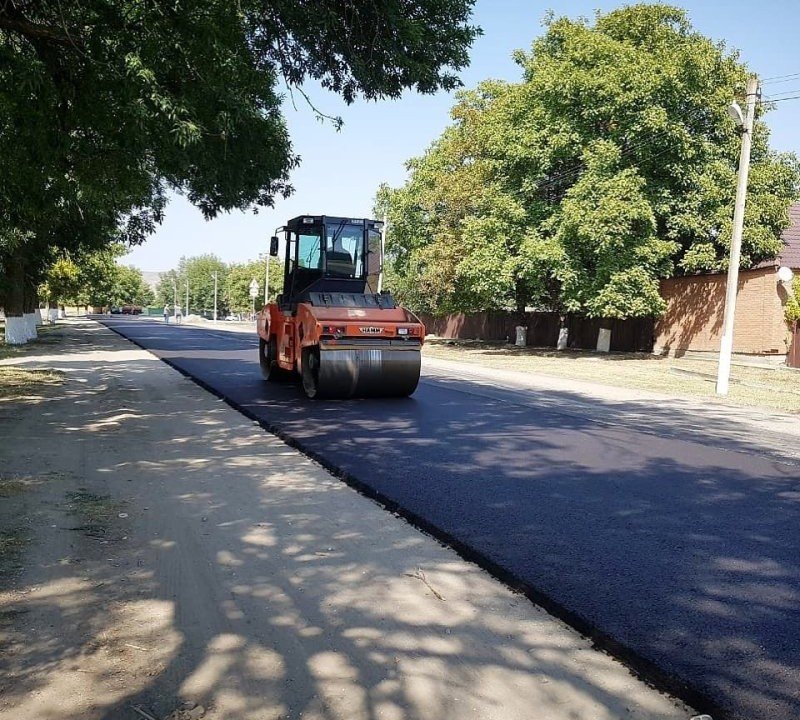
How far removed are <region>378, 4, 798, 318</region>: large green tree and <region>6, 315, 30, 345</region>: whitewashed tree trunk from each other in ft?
52.7

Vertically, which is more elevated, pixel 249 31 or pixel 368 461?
pixel 249 31

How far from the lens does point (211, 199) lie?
1332 centimetres

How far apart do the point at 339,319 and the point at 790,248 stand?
18923mm

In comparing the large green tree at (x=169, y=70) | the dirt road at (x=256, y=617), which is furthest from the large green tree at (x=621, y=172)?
the dirt road at (x=256, y=617)

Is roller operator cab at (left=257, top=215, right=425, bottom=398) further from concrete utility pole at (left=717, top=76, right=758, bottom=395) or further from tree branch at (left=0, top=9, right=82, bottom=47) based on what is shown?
concrete utility pole at (left=717, top=76, right=758, bottom=395)

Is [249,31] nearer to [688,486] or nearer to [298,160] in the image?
[298,160]

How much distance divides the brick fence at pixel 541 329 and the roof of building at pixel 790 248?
515cm

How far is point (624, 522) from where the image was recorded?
5.04m

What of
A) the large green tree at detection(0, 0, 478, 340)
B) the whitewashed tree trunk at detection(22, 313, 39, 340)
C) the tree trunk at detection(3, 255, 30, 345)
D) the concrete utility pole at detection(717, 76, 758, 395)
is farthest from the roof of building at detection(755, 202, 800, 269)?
the whitewashed tree trunk at detection(22, 313, 39, 340)

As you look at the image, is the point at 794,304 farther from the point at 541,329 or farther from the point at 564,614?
the point at 564,614

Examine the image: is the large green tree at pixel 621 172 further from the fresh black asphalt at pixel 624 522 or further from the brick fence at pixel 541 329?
the fresh black asphalt at pixel 624 522

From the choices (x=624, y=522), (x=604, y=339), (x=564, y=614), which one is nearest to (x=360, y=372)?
(x=624, y=522)

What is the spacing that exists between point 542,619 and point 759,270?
2201 cm

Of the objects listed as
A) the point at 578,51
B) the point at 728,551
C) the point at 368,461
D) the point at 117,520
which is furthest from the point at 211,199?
the point at 578,51
